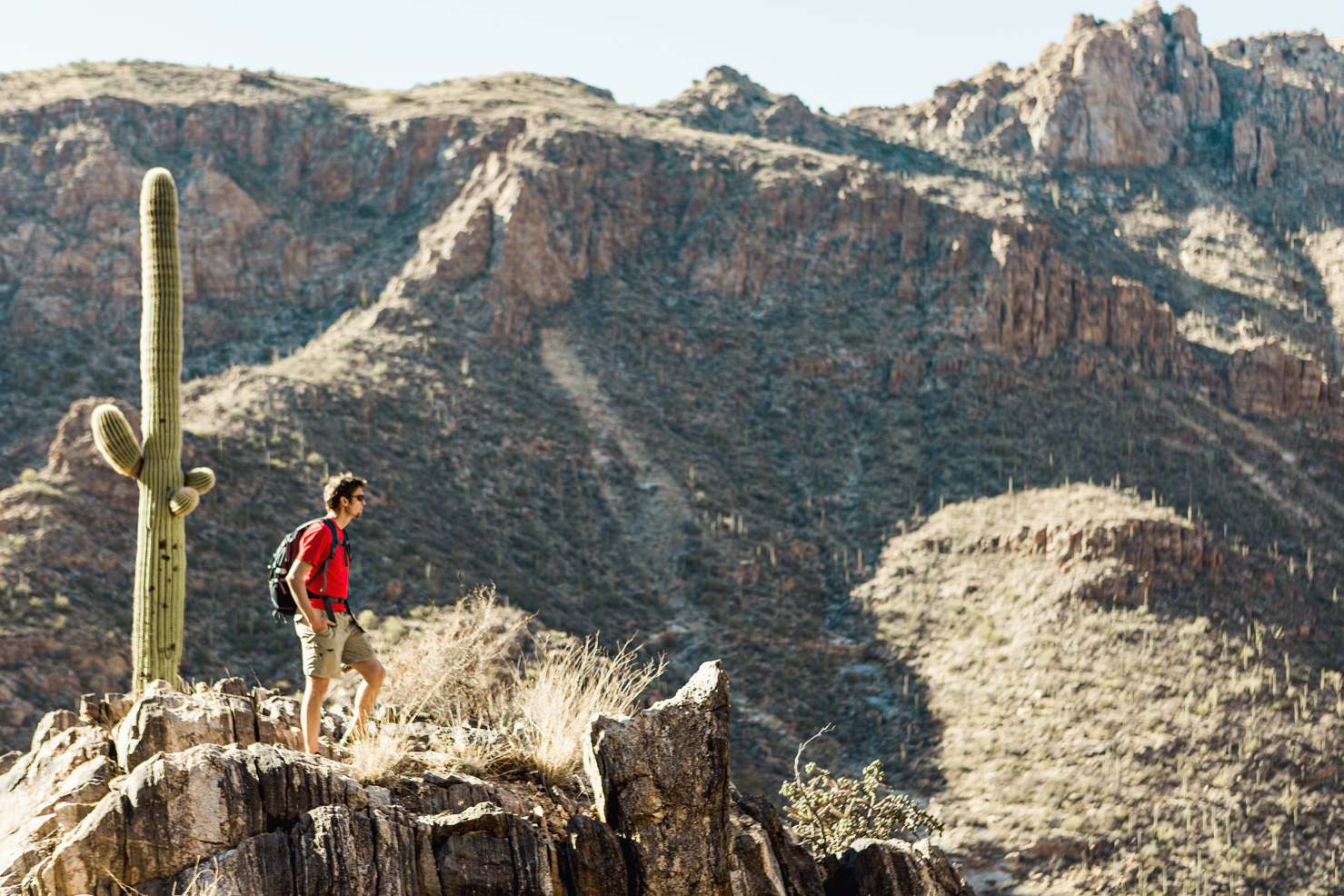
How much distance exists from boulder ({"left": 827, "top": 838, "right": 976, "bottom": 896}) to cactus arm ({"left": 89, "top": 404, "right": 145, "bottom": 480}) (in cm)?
690

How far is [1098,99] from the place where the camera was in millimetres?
58344

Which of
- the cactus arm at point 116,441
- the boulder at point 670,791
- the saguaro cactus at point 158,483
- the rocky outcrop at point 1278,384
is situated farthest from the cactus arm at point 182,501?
the rocky outcrop at point 1278,384

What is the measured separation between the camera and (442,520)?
100ft

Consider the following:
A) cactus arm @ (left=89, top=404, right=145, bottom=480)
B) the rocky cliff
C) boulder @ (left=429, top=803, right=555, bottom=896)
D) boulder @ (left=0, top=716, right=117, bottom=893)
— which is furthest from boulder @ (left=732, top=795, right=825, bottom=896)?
the rocky cliff

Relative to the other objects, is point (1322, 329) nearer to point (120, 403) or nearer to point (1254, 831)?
point (1254, 831)

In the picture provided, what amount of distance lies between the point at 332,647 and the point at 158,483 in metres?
3.91

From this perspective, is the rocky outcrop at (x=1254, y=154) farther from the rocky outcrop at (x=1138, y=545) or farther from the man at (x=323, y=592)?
the man at (x=323, y=592)

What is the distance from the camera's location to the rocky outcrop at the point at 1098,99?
5784cm

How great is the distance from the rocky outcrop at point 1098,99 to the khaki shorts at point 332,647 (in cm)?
5532

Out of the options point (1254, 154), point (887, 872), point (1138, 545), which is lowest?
point (1138, 545)

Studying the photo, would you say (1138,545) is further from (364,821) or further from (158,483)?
(364,821)

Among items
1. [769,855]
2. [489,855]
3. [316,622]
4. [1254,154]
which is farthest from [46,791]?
[1254,154]

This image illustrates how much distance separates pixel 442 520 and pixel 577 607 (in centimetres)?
442

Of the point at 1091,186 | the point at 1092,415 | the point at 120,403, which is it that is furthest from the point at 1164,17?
the point at 120,403
